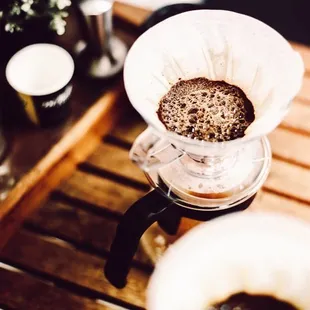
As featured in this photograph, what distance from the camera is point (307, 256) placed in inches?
19.8

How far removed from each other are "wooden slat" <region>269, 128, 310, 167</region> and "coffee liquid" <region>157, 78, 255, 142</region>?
8.0 inches

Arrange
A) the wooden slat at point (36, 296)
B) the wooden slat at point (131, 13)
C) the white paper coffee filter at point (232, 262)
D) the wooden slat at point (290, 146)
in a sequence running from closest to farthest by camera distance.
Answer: the white paper coffee filter at point (232, 262), the wooden slat at point (36, 296), the wooden slat at point (290, 146), the wooden slat at point (131, 13)

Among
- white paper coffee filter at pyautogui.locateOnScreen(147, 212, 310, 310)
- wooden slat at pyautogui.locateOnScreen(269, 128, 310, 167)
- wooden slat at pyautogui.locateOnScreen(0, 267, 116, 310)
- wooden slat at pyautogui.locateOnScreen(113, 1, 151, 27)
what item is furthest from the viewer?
wooden slat at pyautogui.locateOnScreen(113, 1, 151, 27)

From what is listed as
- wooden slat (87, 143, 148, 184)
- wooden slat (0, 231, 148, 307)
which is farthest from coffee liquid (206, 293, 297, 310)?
wooden slat (87, 143, 148, 184)

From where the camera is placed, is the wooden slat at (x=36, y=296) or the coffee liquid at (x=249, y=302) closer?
the coffee liquid at (x=249, y=302)

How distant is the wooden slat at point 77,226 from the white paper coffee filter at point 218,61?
→ 8.7 inches

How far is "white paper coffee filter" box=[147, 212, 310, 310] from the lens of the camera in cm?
48

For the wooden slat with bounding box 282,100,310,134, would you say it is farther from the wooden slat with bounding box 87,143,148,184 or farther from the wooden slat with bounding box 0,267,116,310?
the wooden slat with bounding box 0,267,116,310

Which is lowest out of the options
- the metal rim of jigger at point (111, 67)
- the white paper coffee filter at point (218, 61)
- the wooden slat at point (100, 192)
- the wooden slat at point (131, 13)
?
the wooden slat at point (100, 192)

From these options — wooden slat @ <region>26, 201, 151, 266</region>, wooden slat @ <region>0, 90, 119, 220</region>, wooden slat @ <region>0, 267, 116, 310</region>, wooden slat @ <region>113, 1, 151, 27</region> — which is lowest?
wooden slat @ <region>0, 267, 116, 310</region>

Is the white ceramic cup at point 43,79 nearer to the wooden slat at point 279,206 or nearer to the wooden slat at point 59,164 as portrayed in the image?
the wooden slat at point 59,164

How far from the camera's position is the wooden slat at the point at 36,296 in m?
0.68

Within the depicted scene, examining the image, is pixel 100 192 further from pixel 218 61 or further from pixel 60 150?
pixel 218 61

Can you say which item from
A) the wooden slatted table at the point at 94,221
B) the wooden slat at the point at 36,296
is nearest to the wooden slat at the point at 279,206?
the wooden slatted table at the point at 94,221
